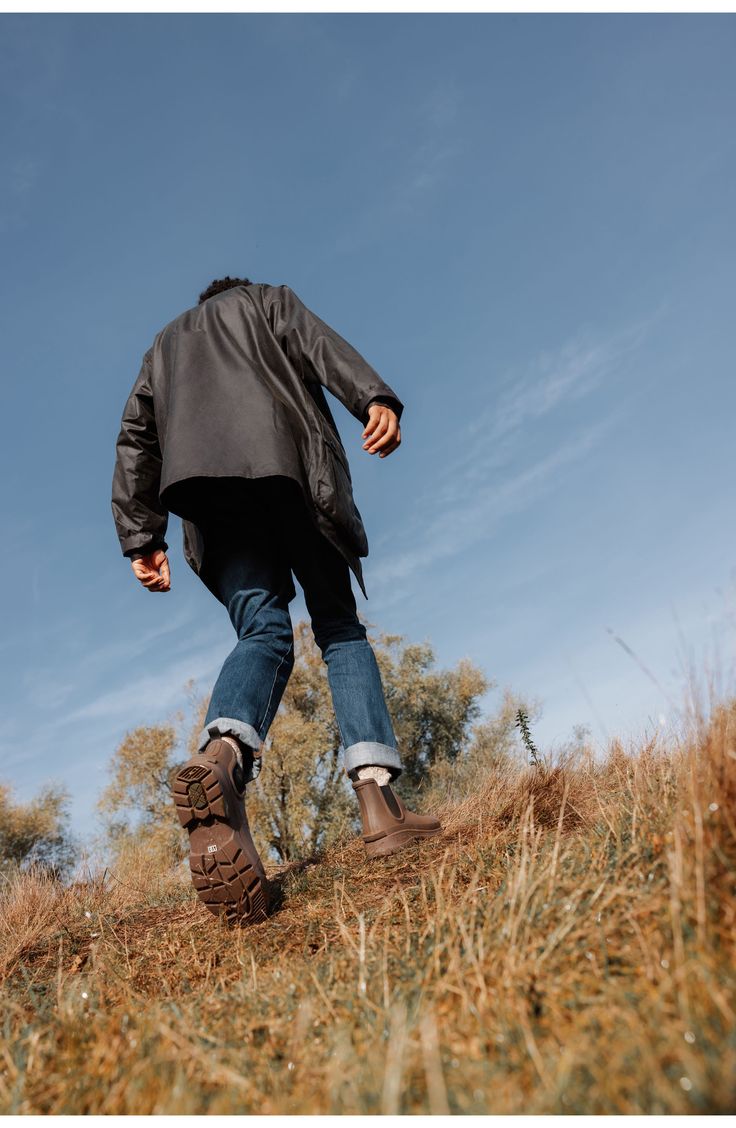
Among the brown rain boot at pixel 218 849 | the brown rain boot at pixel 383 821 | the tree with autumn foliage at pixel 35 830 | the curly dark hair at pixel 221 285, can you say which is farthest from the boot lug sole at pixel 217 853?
the tree with autumn foliage at pixel 35 830

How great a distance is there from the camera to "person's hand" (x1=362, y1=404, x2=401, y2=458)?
2867 millimetres

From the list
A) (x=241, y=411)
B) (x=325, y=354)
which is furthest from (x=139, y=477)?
(x=325, y=354)

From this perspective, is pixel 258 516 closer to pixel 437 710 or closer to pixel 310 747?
pixel 310 747

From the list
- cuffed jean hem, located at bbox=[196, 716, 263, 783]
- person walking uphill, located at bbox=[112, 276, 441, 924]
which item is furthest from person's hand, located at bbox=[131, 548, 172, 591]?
cuffed jean hem, located at bbox=[196, 716, 263, 783]

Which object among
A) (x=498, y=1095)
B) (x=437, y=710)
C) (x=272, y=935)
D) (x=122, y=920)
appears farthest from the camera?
(x=437, y=710)

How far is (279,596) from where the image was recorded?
9.93 ft

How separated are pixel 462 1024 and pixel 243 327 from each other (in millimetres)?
2889

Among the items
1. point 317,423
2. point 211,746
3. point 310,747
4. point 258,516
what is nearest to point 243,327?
point 317,423

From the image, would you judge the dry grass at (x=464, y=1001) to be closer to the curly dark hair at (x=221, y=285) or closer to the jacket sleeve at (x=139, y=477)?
the jacket sleeve at (x=139, y=477)

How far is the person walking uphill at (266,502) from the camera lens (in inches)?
112

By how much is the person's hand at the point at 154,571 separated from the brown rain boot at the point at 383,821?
50.0 inches

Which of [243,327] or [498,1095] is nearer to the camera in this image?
[498,1095]

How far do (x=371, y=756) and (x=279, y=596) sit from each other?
0.75 meters

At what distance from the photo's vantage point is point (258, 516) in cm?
306
